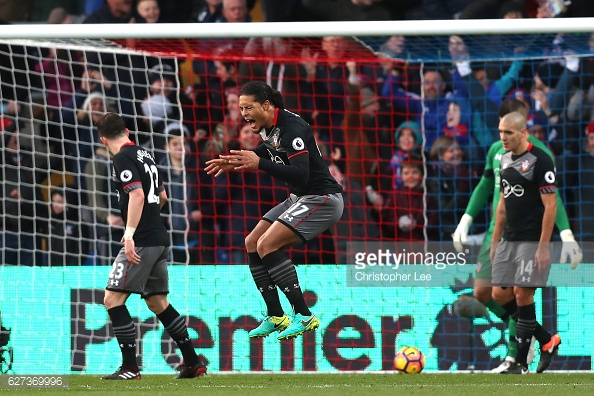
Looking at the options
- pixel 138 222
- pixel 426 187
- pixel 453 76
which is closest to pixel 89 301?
pixel 138 222

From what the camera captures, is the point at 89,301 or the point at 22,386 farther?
the point at 89,301

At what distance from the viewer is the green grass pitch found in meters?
6.77

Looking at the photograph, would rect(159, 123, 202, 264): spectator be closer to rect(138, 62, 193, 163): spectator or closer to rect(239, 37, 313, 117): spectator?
rect(138, 62, 193, 163): spectator

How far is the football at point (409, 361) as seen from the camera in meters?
8.30

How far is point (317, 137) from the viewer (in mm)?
10523

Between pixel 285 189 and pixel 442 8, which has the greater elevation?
pixel 442 8

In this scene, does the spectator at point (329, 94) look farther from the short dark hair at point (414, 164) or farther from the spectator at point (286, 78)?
the short dark hair at point (414, 164)

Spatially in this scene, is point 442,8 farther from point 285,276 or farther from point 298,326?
point 298,326

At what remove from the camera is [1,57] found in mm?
10297

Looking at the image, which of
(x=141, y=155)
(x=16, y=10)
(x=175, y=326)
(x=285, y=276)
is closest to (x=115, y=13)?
(x=16, y=10)

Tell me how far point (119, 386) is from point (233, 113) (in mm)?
3861

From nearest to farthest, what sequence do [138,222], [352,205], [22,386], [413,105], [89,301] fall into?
1. [22,386]
2. [138,222]
3. [89,301]
4. [352,205]
5. [413,105]

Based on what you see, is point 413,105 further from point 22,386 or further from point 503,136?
point 22,386

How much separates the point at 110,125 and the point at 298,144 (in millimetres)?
1732
